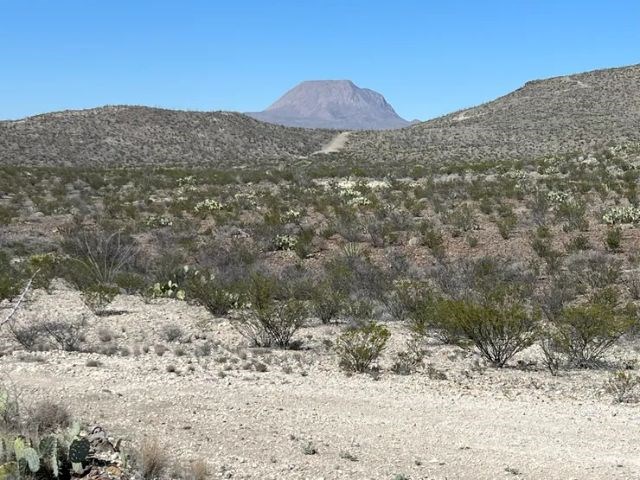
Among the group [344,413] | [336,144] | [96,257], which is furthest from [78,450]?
[336,144]

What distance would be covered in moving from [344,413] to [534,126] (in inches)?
2798

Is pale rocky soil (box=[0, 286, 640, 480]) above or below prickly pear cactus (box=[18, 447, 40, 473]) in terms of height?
below

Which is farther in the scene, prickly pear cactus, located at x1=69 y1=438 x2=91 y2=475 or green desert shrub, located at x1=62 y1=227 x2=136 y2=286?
green desert shrub, located at x1=62 y1=227 x2=136 y2=286

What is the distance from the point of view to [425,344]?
36.9 feet

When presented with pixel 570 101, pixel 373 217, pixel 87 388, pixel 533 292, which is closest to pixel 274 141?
pixel 570 101

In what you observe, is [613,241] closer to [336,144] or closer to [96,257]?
[96,257]

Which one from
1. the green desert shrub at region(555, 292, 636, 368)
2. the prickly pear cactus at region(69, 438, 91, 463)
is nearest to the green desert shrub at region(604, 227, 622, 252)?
the green desert shrub at region(555, 292, 636, 368)

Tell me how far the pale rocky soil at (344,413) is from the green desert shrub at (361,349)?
212 mm

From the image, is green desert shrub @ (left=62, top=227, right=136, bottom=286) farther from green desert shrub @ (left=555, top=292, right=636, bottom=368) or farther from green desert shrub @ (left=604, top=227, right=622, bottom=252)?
green desert shrub @ (left=604, top=227, right=622, bottom=252)

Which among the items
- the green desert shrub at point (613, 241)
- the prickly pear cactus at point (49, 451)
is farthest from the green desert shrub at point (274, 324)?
Answer: the green desert shrub at point (613, 241)

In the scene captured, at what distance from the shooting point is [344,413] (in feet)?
24.8

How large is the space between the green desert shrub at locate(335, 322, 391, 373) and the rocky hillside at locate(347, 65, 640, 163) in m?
40.3

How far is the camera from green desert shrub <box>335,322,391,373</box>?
9680 millimetres

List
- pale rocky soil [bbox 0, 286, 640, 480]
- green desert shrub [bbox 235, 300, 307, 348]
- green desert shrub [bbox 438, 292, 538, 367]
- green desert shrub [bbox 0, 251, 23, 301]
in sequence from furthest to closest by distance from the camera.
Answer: green desert shrub [bbox 0, 251, 23, 301] → green desert shrub [bbox 235, 300, 307, 348] → green desert shrub [bbox 438, 292, 538, 367] → pale rocky soil [bbox 0, 286, 640, 480]
